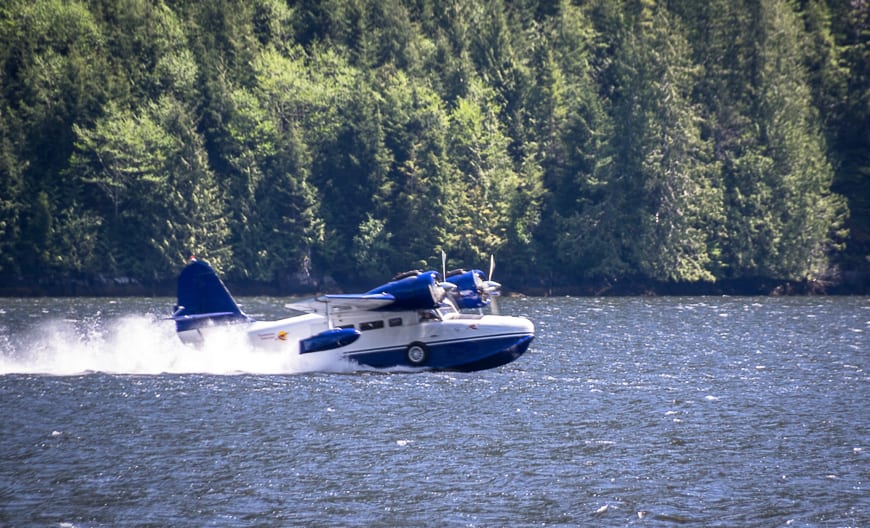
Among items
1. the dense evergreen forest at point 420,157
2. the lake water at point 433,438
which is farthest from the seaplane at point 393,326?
the dense evergreen forest at point 420,157

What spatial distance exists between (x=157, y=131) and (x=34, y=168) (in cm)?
1009

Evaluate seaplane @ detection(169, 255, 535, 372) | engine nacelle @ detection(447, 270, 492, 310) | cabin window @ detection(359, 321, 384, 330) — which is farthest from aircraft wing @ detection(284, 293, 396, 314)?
engine nacelle @ detection(447, 270, 492, 310)

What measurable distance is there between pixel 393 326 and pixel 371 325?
0.74m

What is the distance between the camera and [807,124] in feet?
308

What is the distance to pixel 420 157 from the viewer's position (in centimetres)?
9056

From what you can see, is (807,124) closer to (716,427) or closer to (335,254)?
(335,254)

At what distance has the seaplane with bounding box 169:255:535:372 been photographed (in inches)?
1417

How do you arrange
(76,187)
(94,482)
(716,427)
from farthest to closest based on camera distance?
(76,187) → (716,427) → (94,482)

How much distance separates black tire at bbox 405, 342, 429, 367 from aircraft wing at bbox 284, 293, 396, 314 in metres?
1.87

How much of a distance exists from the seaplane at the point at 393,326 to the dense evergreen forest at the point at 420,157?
160 ft

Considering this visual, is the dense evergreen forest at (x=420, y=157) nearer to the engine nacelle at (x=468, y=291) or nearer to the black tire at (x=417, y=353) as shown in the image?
the engine nacelle at (x=468, y=291)

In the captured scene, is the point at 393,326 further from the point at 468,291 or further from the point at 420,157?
the point at 420,157

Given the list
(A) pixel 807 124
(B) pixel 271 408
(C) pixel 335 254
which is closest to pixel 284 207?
(C) pixel 335 254

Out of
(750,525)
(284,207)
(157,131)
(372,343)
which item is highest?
(157,131)
